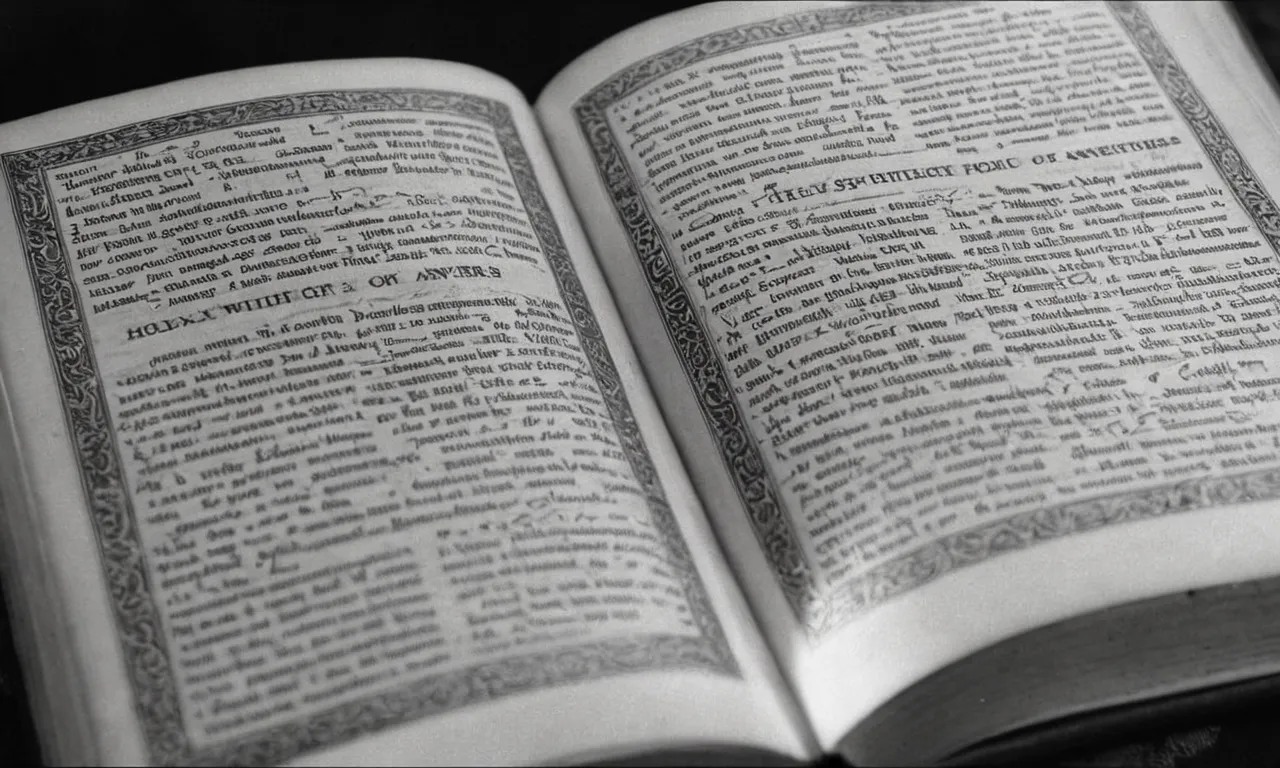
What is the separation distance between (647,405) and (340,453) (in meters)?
0.27

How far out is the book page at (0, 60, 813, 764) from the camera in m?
0.88

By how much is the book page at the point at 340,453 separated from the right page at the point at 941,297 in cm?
6

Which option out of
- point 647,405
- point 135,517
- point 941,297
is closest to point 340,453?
point 135,517

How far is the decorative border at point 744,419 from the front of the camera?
958 mm

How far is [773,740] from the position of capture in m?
0.92

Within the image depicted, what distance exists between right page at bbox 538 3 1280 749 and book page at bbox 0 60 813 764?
6 centimetres

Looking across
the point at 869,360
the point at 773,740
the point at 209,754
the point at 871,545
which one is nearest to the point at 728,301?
the point at 869,360

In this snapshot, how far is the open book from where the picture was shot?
0.90 m

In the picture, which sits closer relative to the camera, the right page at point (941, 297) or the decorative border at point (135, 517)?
the decorative border at point (135, 517)

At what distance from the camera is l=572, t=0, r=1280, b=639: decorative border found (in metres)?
0.96

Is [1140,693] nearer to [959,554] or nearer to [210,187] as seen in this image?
[959,554]

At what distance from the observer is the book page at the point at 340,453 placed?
88cm

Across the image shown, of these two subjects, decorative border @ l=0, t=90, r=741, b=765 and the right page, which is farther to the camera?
the right page

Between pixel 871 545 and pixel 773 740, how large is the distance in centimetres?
16
